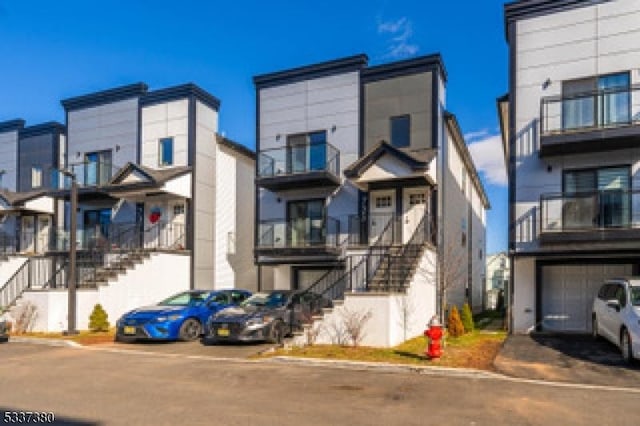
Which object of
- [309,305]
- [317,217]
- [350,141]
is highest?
[350,141]

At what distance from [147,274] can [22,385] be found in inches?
416

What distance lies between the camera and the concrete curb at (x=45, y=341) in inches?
532

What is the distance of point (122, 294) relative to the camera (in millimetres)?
18078

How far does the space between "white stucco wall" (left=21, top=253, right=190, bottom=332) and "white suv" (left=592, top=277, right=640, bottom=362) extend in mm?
15596

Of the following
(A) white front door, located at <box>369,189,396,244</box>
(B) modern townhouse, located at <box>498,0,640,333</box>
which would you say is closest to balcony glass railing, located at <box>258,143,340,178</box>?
(A) white front door, located at <box>369,189,396,244</box>

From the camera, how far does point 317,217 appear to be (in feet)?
63.3

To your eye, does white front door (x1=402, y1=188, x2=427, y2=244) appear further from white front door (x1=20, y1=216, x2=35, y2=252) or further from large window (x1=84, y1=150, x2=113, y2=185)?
white front door (x1=20, y1=216, x2=35, y2=252)

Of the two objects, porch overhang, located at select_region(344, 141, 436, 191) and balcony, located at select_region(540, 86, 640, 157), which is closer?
balcony, located at select_region(540, 86, 640, 157)

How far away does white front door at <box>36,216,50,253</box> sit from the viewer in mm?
24411

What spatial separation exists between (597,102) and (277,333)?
11760 mm

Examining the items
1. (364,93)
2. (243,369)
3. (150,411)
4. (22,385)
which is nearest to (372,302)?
(243,369)

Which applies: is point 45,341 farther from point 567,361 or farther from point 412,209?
point 567,361

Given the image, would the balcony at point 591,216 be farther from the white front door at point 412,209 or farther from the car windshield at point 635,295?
the white front door at point 412,209

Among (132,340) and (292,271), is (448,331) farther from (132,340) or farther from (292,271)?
(132,340)
